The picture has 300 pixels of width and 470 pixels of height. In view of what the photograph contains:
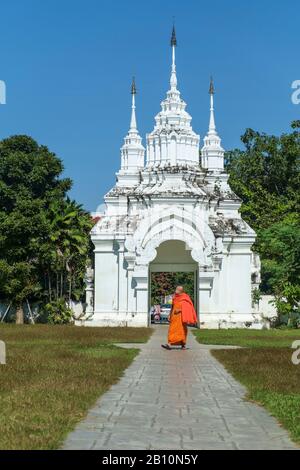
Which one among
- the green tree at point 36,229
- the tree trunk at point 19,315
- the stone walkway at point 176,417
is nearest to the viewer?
the stone walkway at point 176,417

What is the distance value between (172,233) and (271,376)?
73.8ft

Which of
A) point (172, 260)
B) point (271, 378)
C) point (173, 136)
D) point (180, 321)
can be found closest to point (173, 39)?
point (173, 136)

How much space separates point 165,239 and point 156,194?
7.96 ft

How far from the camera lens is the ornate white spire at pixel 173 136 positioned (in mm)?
40344

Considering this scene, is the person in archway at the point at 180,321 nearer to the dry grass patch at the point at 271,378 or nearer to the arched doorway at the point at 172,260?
the dry grass patch at the point at 271,378

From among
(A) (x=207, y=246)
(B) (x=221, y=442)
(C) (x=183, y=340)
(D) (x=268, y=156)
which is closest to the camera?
(B) (x=221, y=442)

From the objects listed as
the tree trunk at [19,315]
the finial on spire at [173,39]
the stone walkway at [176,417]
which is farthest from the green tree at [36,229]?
the stone walkway at [176,417]

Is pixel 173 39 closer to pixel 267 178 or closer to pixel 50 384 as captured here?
pixel 267 178

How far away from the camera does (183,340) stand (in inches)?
868

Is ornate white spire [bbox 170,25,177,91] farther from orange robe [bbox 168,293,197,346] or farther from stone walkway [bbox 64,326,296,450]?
stone walkway [bbox 64,326,296,450]

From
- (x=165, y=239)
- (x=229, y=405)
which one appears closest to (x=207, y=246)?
(x=165, y=239)

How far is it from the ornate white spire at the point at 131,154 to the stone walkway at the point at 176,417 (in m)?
26.7

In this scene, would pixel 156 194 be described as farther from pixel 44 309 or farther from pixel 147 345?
pixel 147 345
